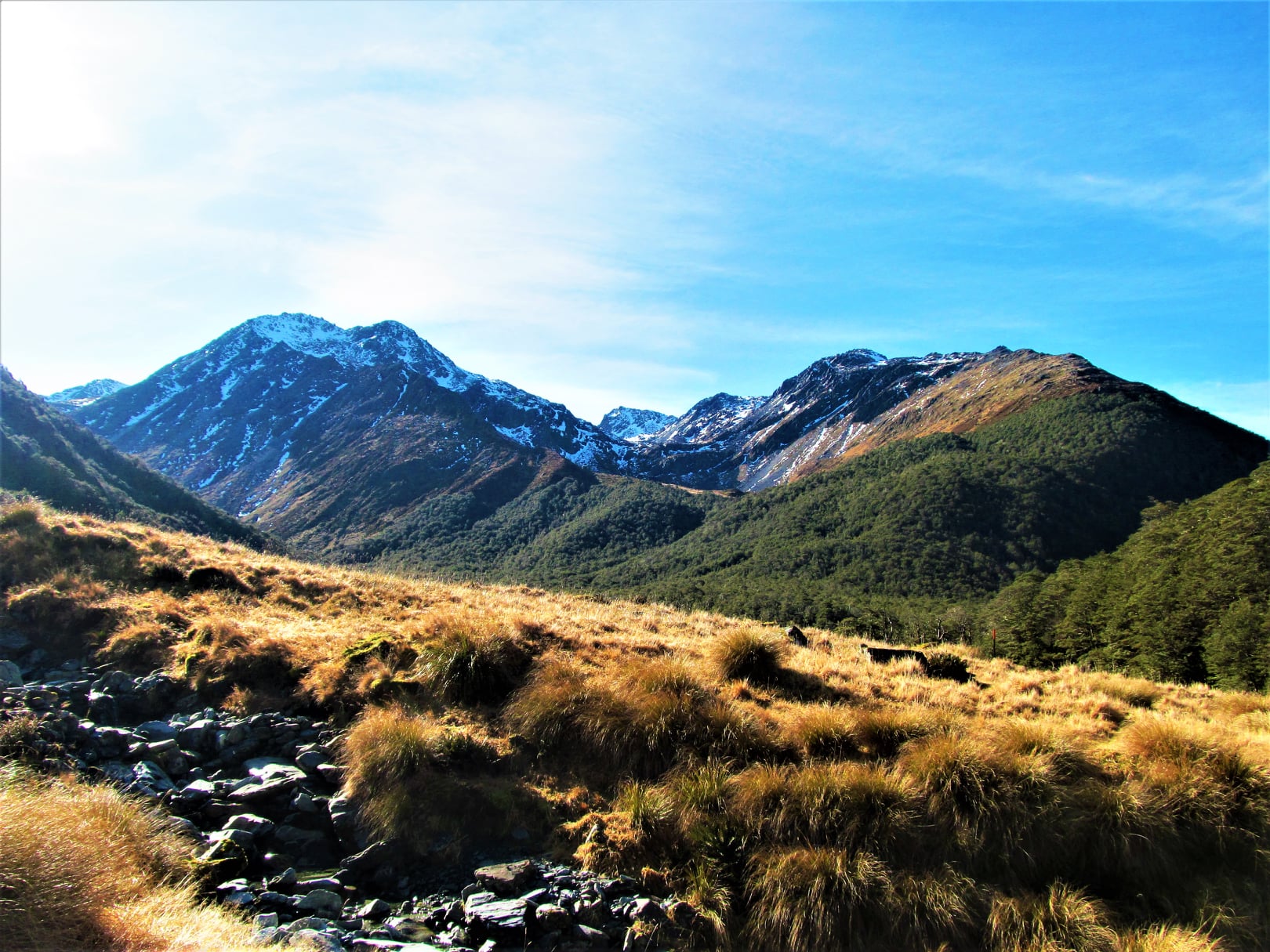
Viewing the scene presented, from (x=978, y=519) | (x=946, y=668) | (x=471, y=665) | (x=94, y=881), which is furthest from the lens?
(x=978, y=519)

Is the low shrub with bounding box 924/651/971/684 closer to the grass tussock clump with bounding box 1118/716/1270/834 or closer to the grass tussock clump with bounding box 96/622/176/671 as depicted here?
the grass tussock clump with bounding box 1118/716/1270/834

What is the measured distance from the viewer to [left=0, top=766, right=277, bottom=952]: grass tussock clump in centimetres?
427

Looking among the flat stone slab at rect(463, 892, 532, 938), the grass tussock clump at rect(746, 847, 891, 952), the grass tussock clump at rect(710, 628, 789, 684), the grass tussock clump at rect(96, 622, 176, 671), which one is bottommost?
the flat stone slab at rect(463, 892, 532, 938)

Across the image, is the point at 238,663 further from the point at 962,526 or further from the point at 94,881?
the point at 962,526

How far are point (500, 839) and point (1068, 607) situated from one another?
71539mm

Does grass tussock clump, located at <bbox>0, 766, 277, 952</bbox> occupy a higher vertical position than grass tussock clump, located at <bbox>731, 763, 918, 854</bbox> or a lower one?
lower

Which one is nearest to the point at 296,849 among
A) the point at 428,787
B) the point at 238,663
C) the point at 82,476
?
the point at 428,787

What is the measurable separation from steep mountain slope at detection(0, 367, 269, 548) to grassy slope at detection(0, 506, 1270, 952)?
74.1 meters

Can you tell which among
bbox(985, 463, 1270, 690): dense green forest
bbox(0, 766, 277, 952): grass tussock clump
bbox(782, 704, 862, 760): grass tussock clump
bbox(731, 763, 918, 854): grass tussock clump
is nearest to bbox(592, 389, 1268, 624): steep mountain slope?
bbox(985, 463, 1270, 690): dense green forest

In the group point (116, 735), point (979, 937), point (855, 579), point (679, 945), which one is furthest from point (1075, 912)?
point (855, 579)

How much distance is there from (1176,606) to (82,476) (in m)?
157

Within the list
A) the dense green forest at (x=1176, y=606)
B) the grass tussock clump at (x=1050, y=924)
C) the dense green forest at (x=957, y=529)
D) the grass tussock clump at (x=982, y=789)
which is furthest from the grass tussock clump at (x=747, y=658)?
the dense green forest at (x=957, y=529)

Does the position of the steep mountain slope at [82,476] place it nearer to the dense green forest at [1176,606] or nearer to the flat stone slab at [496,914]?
the flat stone slab at [496,914]

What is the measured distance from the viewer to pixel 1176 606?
47219mm
